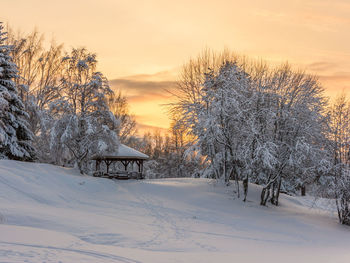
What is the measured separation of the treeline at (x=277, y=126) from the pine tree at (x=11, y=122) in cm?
1089

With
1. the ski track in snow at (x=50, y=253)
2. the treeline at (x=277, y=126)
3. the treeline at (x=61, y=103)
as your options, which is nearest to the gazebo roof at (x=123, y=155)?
the treeline at (x=61, y=103)

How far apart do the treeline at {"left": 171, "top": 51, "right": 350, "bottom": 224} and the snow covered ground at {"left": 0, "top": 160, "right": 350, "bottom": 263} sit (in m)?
2.44

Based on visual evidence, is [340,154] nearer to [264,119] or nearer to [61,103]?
[264,119]

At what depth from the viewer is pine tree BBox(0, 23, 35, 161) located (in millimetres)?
21938

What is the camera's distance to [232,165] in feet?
71.6

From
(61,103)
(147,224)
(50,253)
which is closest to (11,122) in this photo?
(61,103)

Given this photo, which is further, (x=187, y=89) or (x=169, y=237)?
(x=187, y=89)

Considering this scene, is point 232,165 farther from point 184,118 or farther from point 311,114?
point 311,114

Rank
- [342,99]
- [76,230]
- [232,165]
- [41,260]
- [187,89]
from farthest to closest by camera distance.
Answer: [187,89]
[232,165]
[342,99]
[76,230]
[41,260]

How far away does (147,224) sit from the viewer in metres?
14.2

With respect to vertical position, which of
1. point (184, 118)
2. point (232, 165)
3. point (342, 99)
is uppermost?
point (342, 99)

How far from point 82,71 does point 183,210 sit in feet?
49.4

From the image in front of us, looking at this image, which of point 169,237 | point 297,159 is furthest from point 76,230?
point 297,159

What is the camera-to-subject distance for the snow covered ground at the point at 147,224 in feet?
29.6
